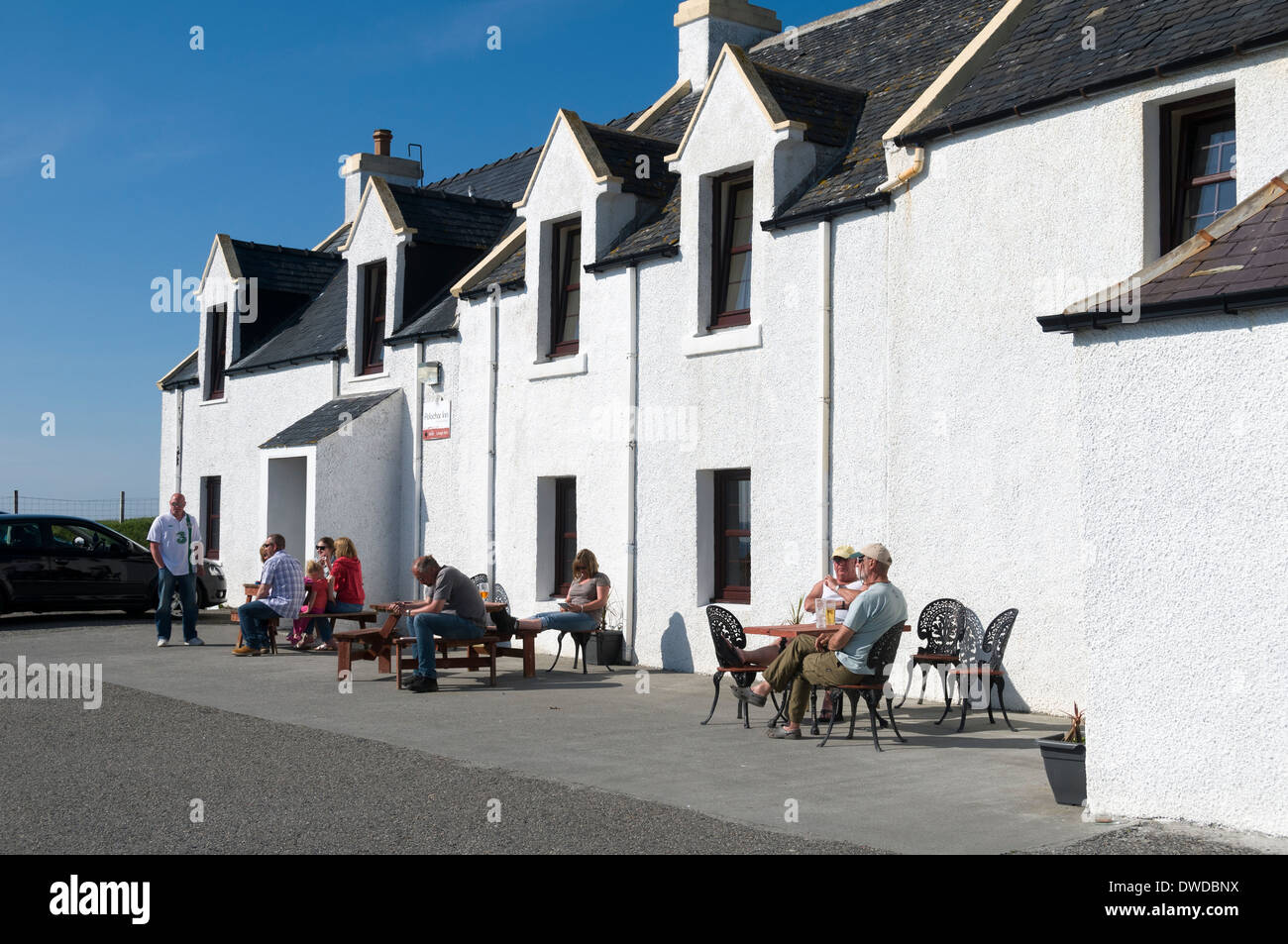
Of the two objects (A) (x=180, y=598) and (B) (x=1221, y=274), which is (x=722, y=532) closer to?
(A) (x=180, y=598)

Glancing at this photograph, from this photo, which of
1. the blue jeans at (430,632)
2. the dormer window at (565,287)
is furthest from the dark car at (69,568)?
the blue jeans at (430,632)

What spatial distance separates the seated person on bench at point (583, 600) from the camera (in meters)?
14.5

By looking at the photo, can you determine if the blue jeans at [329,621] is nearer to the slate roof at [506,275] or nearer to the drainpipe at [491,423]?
the drainpipe at [491,423]

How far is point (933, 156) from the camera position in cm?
1238

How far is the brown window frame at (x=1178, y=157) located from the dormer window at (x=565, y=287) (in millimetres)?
8087

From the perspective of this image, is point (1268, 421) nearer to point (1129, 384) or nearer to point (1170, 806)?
point (1129, 384)

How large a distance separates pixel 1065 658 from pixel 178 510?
11.2m

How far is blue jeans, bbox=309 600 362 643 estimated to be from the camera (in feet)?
55.3

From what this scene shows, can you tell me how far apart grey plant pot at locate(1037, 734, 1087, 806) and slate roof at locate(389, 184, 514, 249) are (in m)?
15.1

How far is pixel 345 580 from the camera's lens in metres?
16.9

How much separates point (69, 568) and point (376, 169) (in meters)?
11.4

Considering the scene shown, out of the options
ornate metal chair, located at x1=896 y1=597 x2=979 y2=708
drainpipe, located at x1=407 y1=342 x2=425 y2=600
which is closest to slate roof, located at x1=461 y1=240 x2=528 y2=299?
drainpipe, located at x1=407 y1=342 x2=425 y2=600

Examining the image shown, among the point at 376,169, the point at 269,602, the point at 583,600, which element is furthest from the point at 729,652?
the point at 376,169
